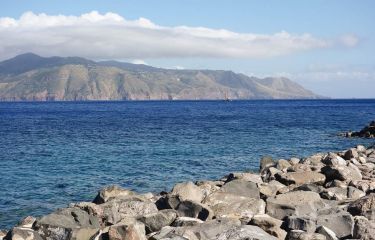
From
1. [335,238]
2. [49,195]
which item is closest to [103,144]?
Result: [49,195]

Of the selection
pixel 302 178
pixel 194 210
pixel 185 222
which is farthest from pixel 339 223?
pixel 302 178

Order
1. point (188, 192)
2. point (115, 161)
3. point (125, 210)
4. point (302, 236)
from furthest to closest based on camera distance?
point (115, 161) → point (188, 192) → point (125, 210) → point (302, 236)

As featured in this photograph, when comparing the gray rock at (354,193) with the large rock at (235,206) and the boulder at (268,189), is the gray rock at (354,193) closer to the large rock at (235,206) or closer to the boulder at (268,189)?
the boulder at (268,189)

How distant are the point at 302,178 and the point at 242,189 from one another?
474cm

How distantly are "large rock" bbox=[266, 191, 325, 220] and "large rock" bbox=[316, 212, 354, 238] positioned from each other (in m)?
1.26

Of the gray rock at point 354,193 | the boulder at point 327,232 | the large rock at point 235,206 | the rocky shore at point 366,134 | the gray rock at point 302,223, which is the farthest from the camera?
the rocky shore at point 366,134

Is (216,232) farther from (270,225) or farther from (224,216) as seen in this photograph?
(224,216)

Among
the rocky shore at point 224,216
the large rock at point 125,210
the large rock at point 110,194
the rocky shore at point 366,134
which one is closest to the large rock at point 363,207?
the rocky shore at point 224,216

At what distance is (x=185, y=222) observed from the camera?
14766mm

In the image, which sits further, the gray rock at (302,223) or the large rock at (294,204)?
the large rock at (294,204)

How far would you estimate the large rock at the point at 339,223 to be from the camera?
1409cm

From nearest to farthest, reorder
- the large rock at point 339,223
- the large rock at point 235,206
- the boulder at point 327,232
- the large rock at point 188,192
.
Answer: the boulder at point 327,232 < the large rock at point 339,223 < the large rock at point 235,206 < the large rock at point 188,192

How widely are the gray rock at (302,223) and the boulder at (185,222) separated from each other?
2580 millimetres

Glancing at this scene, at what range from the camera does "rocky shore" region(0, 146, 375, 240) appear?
13.6m
